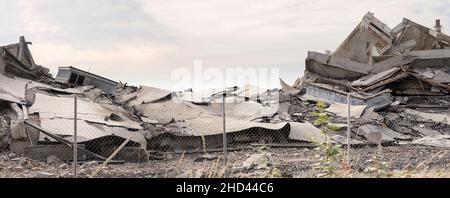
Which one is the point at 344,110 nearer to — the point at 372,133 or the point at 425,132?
the point at 425,132

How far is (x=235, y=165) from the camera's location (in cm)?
952

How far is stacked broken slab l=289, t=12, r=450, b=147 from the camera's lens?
16.7m

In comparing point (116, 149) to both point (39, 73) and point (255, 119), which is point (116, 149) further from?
point (39, 73)

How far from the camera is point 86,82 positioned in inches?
711

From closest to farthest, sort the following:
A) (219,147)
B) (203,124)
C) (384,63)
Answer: (219,147) → (203,124) → (384,63)

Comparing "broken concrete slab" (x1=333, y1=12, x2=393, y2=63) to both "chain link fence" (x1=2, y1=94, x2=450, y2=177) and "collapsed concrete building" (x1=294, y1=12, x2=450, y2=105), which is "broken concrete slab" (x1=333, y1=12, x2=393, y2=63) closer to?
"collapsed concrete building" (x1=294, y1=12, x2=450, y2=105)

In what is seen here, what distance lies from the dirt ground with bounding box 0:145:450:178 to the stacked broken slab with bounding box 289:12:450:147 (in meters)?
4.26

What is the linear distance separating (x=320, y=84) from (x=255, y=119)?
696 centimetres

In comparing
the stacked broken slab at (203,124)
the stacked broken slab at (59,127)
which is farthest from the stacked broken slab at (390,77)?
the stacked broken slab at (59,127)

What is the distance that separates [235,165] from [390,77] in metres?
12.2

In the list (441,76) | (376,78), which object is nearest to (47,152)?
(376,78)

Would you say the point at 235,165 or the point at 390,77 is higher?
the point at 390,77

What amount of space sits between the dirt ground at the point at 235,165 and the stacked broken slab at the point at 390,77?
4.26 metres

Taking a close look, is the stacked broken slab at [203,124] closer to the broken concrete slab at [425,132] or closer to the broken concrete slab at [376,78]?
the broken concrete slab at [425,132]
